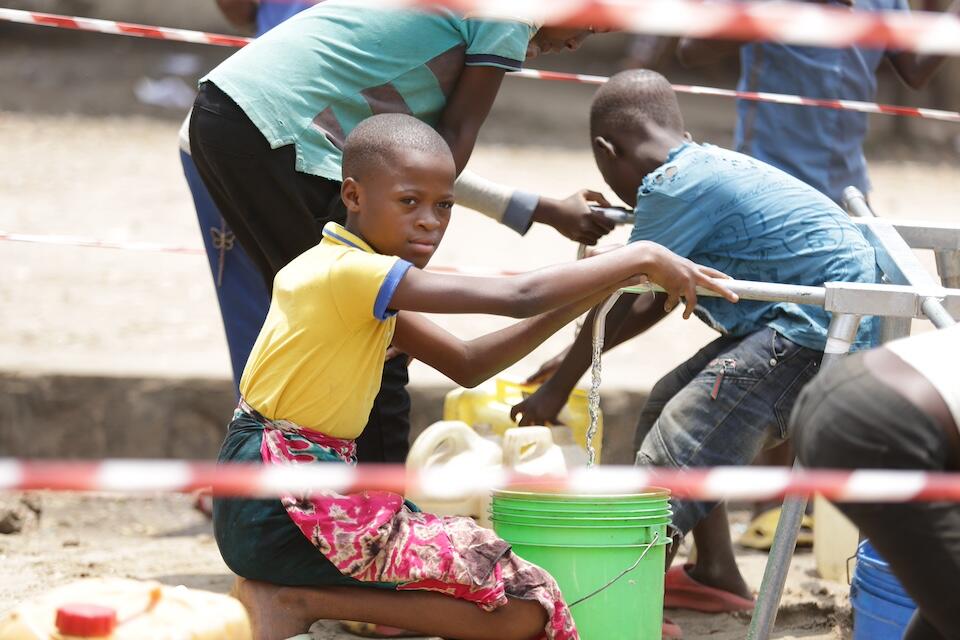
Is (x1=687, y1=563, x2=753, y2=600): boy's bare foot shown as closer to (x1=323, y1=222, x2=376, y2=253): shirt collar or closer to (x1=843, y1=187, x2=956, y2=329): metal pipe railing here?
(x1=843, y1=187, x2=956, y2=329): metal pipe railing

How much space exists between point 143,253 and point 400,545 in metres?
4.86

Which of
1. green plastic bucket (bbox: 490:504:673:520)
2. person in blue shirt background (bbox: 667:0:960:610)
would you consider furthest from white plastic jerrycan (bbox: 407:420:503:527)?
person in blue shirt background (bbox: 667:0:960:610)

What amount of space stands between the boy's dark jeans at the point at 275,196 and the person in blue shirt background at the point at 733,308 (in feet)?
1.45

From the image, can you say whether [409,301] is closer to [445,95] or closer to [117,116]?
[445,95]

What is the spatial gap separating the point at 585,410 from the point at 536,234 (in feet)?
12.7

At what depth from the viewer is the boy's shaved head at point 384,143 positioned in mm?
2605

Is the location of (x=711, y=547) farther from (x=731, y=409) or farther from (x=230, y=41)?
(x=230, y=41)

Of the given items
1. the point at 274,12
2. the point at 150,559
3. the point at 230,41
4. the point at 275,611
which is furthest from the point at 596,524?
the point at 274,12

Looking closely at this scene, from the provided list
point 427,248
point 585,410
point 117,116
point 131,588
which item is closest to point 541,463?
point 585,410

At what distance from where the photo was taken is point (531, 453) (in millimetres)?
3254

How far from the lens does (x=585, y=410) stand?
12.3ft

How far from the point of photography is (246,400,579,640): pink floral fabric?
2545mm

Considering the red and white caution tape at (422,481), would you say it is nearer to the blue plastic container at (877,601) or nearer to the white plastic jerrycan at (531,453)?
the blue plastic container at (877,601)

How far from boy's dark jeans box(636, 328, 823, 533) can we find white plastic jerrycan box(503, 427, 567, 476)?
224 mm
